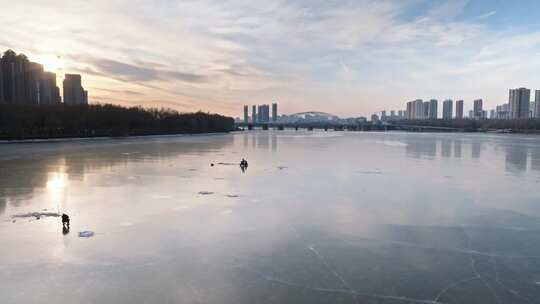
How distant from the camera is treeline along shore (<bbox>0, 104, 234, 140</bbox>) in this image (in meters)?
45.7

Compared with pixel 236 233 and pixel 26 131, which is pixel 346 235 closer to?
pixel 236 233

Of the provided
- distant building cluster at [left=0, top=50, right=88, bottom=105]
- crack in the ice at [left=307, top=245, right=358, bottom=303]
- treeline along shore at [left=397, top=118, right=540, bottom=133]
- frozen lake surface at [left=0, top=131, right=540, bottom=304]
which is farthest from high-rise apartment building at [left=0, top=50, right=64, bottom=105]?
treeline along shore at [left=397, top=118, right=540, bottom=133]

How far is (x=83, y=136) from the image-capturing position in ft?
172

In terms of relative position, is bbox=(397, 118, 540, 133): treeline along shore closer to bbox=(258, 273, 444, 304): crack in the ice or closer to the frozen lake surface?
the frozen lake surface

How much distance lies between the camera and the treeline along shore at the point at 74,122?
45.7 m

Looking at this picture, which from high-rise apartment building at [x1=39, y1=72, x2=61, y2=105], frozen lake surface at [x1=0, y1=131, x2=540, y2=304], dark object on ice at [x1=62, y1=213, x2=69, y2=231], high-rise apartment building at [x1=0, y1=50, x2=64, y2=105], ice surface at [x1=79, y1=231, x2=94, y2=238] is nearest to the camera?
frozen lake surface at [x1=0, y1=131, x2=540, y2=304]

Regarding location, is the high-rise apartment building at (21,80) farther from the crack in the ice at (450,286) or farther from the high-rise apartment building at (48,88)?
the crack in the ice at (450,286)

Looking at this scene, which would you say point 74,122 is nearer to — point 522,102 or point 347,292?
point 347,292

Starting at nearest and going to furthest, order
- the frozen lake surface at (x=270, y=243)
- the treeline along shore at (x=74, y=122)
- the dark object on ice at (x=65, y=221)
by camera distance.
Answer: the frozen lake surface at (x=270, y=243) → the dark object on ice at (x=65, y=221) → the treeline along shore at (x=74, y=122)

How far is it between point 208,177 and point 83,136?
147 feet

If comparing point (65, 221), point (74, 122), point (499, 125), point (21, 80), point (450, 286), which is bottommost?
point (450, 286)

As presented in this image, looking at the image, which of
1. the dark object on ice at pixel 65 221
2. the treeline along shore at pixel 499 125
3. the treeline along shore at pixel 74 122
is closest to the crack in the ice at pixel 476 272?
the dark object on ice at pixel 65 221

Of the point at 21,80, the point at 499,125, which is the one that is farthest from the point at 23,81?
the point at 499,125

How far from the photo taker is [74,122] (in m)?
52.7
